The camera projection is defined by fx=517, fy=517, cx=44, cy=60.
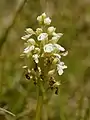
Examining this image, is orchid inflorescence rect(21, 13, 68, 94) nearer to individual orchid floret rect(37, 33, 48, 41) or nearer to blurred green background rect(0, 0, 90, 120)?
individual orchid floret rect(37, 33, 48, 41)

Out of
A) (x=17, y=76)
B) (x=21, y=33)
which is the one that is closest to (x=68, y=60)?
(x=17, y=76)

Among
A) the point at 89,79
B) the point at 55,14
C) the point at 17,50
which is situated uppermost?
the point at 55,14

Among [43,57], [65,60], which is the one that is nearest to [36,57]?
[43,57]

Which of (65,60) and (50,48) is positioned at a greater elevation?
(65,60)

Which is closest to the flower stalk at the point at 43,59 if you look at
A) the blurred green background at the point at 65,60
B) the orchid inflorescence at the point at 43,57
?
the orchid inflorescence at the point at 43,57

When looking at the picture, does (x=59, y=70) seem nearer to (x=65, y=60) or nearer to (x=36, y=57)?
(x=36, y=57)

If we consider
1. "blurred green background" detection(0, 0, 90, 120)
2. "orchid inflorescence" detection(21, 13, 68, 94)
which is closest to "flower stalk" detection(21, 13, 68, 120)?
"orchid inflorescence" detection(21, 13, 68, 94)

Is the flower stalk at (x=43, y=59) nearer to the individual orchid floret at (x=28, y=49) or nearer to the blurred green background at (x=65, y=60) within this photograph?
the individual orchid floret at (x=28, y=49)

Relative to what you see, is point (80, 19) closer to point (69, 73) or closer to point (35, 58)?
point (69, 73)
